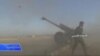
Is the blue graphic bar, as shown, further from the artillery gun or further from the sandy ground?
the artillery gun

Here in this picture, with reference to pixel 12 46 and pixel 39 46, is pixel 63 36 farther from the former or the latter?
pixel 12 46

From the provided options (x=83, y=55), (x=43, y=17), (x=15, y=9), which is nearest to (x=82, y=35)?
(x=83, y=55)

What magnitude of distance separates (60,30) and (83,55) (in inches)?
7.9

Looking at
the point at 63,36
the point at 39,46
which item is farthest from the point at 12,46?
the point at 63,36

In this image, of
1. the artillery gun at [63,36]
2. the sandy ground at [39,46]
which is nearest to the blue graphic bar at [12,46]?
the sandy ground at [39,46]

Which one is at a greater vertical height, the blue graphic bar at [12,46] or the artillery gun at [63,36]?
the artillery gun at [63,36]

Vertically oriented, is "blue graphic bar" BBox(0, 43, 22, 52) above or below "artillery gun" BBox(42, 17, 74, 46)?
below

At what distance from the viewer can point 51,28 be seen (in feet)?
3.71

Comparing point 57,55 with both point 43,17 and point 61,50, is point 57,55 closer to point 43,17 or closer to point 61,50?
point 61,50

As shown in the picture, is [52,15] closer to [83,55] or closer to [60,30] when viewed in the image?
[60,30]

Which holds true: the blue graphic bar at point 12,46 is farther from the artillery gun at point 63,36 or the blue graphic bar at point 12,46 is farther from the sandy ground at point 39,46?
the artillery gun at point 63,36

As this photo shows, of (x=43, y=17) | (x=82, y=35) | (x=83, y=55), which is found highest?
(x=43, y=17)

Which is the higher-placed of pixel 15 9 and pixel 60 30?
pixel 15 9

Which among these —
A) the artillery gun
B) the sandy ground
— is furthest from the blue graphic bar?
the artillery gun
